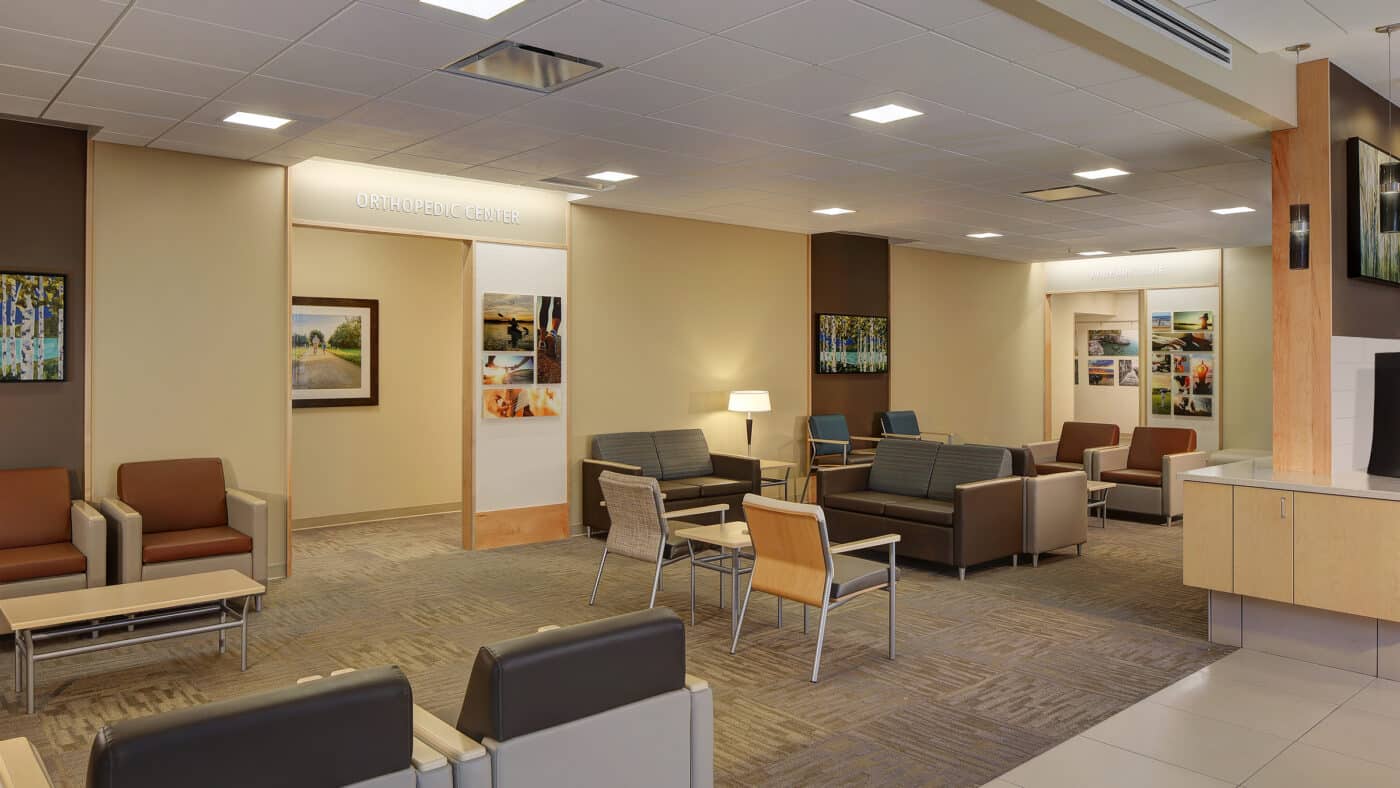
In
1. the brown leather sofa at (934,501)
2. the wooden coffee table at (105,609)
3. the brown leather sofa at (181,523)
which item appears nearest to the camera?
the wooden coffee table at (105,609)

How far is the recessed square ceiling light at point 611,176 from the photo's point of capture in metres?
7.32

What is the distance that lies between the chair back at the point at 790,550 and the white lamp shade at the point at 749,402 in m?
4.53

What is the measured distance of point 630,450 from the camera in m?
8.81

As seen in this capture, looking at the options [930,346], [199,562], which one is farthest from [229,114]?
[930,346]

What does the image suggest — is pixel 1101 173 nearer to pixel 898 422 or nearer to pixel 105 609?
pixel 898 422

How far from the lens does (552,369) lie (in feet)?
28.1

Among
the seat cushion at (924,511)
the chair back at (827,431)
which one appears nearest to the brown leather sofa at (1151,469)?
the chair back at (827,431)

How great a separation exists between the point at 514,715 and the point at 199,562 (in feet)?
14.9

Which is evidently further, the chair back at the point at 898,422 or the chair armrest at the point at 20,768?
the chair back at the point at 898,422

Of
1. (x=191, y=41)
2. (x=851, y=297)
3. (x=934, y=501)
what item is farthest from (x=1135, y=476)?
(x=191, y=41)

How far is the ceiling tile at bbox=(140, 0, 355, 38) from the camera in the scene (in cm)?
385

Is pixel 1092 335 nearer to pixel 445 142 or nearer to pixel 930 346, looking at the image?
pixel 930 346

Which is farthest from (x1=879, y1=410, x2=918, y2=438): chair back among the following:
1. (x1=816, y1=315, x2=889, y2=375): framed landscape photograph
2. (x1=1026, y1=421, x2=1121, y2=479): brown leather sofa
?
(x1=1026, y1=421, x2=1121, y2=479): brown leather sofa

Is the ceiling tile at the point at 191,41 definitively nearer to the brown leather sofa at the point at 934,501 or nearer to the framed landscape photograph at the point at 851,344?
the brown leather sofa at the point at 934,501
